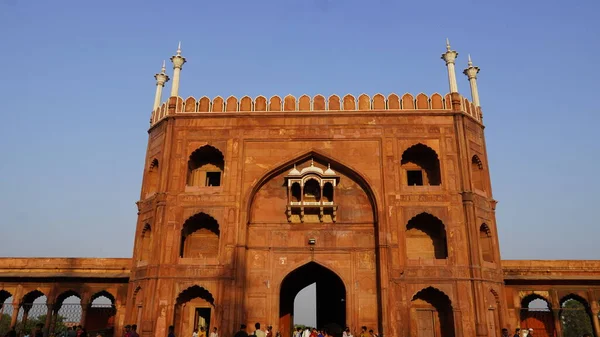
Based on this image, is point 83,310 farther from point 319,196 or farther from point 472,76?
point 472,76

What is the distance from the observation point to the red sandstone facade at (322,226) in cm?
1416

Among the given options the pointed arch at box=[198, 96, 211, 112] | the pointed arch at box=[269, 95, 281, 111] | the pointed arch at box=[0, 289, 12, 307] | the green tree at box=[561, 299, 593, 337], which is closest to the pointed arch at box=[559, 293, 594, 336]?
the green tree at box=[561, 299, 593, 337]

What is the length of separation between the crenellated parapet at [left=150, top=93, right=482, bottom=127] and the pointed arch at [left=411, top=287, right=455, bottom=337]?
19.8 ft

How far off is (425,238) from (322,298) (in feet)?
18.3

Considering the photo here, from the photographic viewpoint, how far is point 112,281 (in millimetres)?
16812

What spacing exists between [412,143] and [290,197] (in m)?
4.43

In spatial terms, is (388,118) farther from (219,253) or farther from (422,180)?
(219,253)

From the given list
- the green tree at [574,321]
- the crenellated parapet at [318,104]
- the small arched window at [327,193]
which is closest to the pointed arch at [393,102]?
the crenellated parapet at [318,104]

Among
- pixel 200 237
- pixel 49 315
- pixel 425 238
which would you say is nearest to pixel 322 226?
pixel 425 238

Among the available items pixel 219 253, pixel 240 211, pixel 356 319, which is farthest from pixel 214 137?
pixel 356 319

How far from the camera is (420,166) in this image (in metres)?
16.5

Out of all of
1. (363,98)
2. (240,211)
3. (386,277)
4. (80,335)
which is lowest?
(80,335)

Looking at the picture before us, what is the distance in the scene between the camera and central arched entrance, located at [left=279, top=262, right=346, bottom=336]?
17.3m

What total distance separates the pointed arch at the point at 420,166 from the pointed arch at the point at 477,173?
1.28 metres
